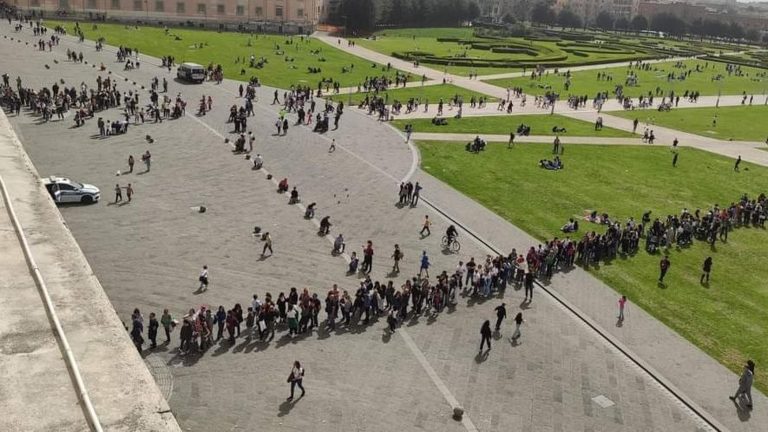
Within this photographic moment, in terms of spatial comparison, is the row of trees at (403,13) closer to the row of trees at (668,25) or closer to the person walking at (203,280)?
the row of trees at (668,25)

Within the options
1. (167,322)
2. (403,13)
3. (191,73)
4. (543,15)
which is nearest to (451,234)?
(167,322)

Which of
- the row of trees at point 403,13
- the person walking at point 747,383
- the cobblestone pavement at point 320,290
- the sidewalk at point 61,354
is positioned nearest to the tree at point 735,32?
the row of trees at point 403,13

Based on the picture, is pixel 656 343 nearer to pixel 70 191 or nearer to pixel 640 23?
pixel 70 191

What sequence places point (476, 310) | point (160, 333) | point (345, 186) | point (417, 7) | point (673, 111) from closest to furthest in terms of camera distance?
point (160, 333) < point (476, 310) < point (345, 186) < point (673, 111) < point (417, 7)

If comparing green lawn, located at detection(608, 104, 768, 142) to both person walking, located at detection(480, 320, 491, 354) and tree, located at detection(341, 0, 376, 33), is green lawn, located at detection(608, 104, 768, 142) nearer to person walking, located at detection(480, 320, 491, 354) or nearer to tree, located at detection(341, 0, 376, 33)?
person walking, located at detection(480, 320, 491, 354)

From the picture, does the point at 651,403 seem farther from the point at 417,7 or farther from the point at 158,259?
the point at 417,7

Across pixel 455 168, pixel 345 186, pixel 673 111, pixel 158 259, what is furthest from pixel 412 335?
pixel 673 111
